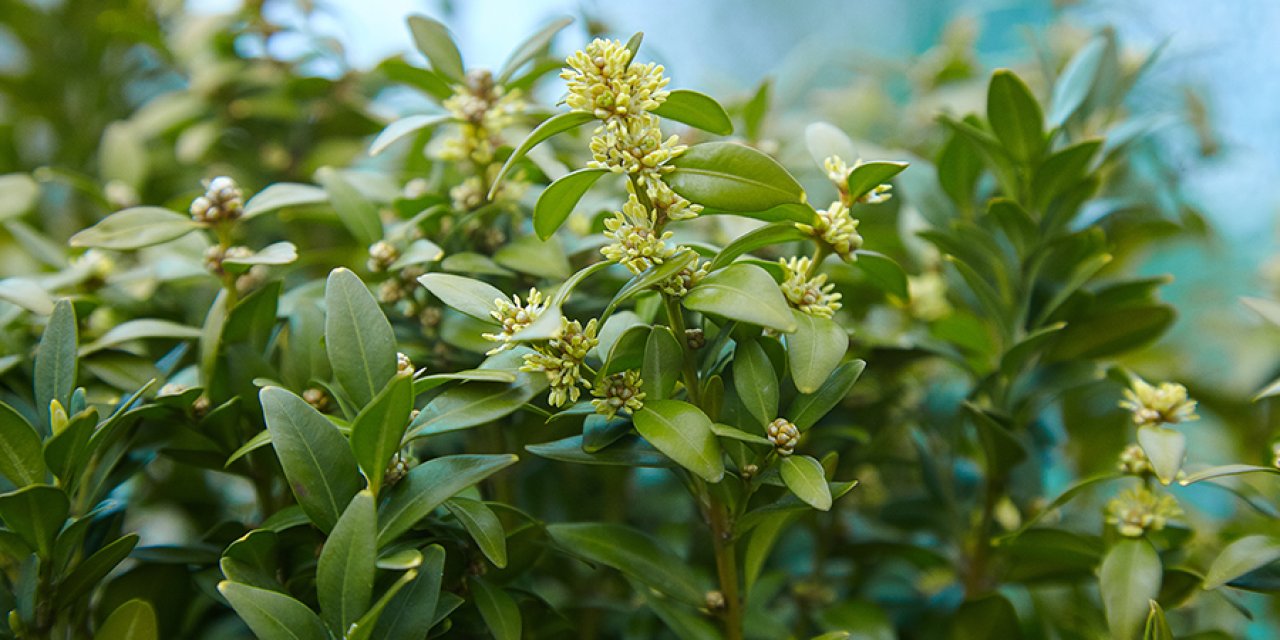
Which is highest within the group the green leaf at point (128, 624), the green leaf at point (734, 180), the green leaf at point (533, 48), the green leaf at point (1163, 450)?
the green leaf at point (533, 48)

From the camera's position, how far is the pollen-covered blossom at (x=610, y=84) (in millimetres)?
524

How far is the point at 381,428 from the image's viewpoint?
0.51m

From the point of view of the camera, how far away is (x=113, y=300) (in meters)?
0.77

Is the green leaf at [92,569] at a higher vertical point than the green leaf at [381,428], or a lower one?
lower

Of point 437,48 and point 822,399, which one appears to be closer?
point 822,399

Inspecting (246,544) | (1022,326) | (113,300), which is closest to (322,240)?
(113,300)

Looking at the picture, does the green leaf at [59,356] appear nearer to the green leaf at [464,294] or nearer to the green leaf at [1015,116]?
the green leaf at [464,294]

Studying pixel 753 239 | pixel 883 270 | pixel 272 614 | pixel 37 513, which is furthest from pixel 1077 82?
pixel 37 513

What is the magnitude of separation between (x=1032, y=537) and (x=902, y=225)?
0.37 metres

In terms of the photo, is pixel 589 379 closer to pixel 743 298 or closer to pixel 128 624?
pixel 743 298

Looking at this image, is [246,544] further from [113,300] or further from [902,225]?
[902,225]

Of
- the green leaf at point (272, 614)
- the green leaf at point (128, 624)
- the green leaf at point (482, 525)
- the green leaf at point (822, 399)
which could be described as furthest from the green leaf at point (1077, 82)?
the green leaf at point (128, 624)

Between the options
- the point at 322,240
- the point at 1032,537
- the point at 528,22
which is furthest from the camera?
the point at 528,22

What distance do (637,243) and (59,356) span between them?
388mm
